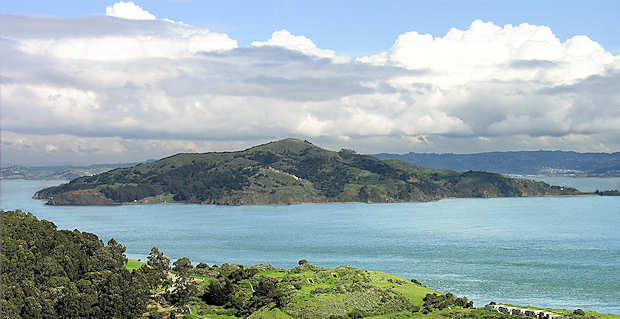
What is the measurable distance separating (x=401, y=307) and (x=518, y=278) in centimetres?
4545

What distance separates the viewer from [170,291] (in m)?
82.7

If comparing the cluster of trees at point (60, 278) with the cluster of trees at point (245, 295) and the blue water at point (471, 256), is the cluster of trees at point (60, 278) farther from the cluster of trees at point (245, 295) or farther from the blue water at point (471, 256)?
the blue water at point (471, 256)

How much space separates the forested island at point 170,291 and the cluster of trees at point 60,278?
118 millimetres

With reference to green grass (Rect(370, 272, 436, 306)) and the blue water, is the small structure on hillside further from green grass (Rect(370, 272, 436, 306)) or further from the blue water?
the blue water

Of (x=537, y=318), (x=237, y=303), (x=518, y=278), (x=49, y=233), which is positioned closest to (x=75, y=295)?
(x=237, y=303)

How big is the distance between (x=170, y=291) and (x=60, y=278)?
592 inches

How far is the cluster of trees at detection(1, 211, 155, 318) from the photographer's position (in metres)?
66.2

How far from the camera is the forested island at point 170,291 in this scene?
68.6m

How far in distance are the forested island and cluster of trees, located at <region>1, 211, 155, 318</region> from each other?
0.12 m

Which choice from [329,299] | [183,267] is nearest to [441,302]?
[329,299]

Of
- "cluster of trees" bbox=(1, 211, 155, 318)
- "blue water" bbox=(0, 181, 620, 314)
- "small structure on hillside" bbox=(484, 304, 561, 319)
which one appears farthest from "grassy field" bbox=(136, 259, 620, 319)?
"blue water" bbox=(0, 181, 620, 314)

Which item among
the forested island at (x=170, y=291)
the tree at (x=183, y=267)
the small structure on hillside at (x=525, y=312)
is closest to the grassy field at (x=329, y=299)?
the forested island at (x=170, y=291)

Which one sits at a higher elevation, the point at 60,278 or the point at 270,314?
the point at 60,278

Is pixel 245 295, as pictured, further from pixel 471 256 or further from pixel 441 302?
pixel 471 256
